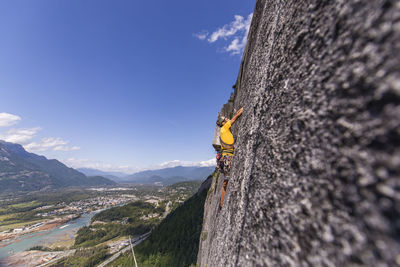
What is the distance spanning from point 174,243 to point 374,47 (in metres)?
52.6

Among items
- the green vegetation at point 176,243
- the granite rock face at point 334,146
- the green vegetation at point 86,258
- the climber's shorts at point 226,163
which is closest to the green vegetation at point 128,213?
the green vegetation at point 86,258

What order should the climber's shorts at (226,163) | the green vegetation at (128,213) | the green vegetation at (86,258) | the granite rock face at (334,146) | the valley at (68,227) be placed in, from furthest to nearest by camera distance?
the green vegetation at (128,213)
the valley at (68,227)
the green vegetation at (86,258)
the climber's shorts at (226,163)
the granite rock face at (334,146)

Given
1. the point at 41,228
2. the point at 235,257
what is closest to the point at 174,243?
the point at 235,257

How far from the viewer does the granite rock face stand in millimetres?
916

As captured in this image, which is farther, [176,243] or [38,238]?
[38,238]

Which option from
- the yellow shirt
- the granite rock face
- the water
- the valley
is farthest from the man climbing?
the water

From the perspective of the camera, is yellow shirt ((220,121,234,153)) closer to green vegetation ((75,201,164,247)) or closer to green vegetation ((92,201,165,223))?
green vegetation ((75,201,164,247))

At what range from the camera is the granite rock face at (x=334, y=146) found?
916mm

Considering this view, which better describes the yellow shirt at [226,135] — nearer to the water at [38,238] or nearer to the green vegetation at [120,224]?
the green vegetation at [120,224]

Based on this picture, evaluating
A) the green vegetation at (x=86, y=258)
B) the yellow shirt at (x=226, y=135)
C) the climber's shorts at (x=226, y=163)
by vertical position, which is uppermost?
the yellow shirt at (x=226, y=135)

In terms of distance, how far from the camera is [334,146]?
1.23 meters

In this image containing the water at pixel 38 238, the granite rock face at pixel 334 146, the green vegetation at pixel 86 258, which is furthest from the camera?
the water at pixel 38 238

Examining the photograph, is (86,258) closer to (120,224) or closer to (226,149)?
(120,224)

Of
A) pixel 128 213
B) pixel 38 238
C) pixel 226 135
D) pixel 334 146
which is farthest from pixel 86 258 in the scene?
pixel 334 146
